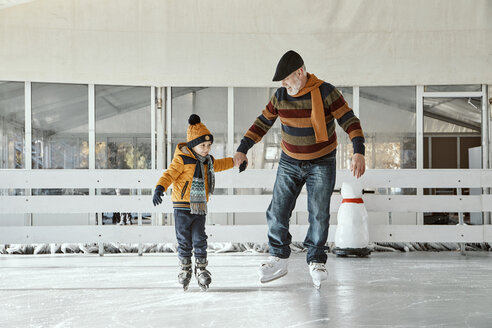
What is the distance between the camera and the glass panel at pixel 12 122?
7.57 m

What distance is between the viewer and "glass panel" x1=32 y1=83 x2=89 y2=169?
303 inches

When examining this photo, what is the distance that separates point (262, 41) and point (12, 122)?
375 centimetres

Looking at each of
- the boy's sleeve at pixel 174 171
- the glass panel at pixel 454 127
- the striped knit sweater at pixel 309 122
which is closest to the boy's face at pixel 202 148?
the boy's sleeve at pixel 174 171

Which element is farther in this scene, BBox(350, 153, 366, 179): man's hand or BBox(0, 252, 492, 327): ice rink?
BBox(350, 153, 366, 179): man's hand

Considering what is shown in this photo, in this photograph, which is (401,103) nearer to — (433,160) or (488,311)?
(433,160)

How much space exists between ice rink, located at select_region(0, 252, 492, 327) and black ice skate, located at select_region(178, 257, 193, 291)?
61mm

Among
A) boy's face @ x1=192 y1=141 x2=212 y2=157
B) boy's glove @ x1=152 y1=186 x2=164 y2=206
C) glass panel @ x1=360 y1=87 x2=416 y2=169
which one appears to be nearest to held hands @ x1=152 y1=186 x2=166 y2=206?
boy's glove @ x1=152 y1=186 x2=164 y2=206

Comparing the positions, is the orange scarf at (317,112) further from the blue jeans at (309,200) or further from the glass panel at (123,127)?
the glass panel at (123,127)

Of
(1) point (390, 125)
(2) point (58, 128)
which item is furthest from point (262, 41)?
(2) point (58, 128)

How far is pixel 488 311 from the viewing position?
2844 millimetres

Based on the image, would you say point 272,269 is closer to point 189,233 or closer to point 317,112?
point 189,233

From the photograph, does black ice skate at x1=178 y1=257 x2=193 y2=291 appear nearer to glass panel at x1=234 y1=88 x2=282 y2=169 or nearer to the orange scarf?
the orange scarf

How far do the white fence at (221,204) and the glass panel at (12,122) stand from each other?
67.3 inches

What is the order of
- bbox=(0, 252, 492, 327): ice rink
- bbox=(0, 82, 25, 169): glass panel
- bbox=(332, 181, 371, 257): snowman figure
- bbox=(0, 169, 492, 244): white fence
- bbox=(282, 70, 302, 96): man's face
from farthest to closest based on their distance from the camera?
bbox=(0, 82, 25, 169): glass panel → bbox=(0, 169, 492, 244): white fence → bbox=(332, 181, 371, 257): snowman figure → bbox=(282, 70, 302, 96): man's face → bbox=(0, 252, 492, 327): ice rink
